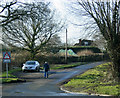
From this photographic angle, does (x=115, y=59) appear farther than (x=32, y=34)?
No

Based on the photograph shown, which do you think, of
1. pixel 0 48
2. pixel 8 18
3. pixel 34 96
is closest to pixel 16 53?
pixel 0 48

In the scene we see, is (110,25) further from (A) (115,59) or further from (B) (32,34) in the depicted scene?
(B) (32,34)

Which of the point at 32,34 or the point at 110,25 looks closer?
the point at 110,25

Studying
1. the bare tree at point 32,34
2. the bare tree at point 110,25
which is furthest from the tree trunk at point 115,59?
the bare tree at point 32,34

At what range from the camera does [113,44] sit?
16.1 meters

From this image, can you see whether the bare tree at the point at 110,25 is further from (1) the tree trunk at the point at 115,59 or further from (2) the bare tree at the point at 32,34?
(2) the bare tree at the point at 32,34

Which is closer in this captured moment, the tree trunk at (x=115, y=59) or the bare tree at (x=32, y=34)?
the tree trunk at (x=115, y=59)

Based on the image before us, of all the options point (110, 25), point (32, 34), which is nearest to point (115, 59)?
point (110, 25)

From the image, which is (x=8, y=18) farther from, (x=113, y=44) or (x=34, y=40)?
(x=34, y=40)

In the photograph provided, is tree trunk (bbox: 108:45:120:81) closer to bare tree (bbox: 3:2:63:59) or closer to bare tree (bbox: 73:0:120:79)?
bare tree (bbox: 73:0:120:79)

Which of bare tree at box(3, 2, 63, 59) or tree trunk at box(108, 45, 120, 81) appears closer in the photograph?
tree trunk at box(108, 45, 120, 81)

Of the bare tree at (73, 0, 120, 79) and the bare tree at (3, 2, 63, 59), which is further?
the bare tree at (3, 2, 63, 59)

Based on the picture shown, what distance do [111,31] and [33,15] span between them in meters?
9.83

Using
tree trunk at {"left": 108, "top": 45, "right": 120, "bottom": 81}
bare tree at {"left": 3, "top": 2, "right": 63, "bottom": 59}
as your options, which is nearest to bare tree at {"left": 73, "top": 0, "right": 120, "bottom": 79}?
tree trunk at {"left": 108, "top": 45, "right": 120, "bottom": 81}
